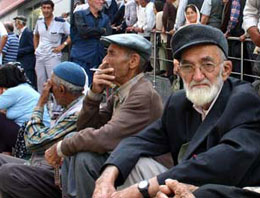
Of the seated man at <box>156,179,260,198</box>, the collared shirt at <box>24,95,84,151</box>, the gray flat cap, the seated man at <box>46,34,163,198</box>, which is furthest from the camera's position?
the collared shirt at <box>24,95,84,151</box>

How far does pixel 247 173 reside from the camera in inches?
118

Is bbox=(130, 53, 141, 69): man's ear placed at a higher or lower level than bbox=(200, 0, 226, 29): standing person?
higher

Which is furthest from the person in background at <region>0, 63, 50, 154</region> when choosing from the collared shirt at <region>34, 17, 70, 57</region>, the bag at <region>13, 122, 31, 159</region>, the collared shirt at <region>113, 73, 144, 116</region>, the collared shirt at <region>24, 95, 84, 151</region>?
the collared shirt at <region>34, 17, 70, 57</region>

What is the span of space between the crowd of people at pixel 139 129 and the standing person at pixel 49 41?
15.5 ft

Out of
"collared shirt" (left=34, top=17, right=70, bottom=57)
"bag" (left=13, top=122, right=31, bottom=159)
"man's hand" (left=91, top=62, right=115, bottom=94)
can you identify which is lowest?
"collared shirt" (left=34, top=17, right=70, bottom=57)

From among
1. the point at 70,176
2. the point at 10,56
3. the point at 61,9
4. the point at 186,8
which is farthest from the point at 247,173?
the point at 61,9

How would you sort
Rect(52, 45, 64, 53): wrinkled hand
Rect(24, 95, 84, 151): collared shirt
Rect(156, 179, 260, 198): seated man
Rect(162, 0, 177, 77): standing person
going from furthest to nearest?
Rect(52, 45, 64, 53): wrinkled hand, Rect(162, 0, 177, 77): standing person, Rect(24, 95, 84, 151): collared shirt, Rect(156, 179, 260, 198): seated man

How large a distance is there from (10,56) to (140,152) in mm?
8643

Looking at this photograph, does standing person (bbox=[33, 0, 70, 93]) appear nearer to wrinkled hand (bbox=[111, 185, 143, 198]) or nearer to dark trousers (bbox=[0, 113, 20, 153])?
dark trousers (bbox=[0, 113, 20, 153])

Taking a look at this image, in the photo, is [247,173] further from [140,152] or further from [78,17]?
[78,17]

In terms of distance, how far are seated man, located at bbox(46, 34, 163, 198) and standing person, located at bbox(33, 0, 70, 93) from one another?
21.7ft

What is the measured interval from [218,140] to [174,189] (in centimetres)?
39

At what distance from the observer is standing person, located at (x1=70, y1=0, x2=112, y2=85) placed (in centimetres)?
922

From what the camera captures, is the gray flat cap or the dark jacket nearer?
the dark jacket
